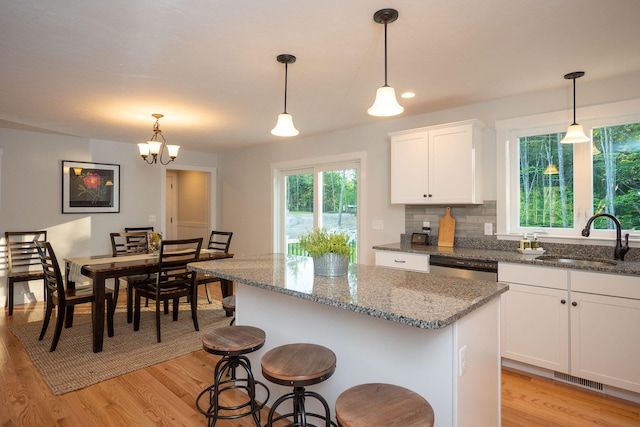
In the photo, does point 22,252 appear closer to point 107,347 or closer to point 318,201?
point 107,347

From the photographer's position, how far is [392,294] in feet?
5.21

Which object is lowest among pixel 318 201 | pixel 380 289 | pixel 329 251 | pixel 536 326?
pixel 536 326

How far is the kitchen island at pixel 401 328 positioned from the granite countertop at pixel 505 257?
107cm

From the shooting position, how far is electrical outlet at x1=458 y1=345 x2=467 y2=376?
4.73 ft

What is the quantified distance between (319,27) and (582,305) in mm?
2530

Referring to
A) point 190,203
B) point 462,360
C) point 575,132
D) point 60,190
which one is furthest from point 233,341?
point 190,203

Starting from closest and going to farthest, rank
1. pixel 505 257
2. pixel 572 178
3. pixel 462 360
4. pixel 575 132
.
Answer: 1. pixel 462 360
2. pixel 575 132
3. pixel 505 257
4. pixel 572 178

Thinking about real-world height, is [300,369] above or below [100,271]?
below

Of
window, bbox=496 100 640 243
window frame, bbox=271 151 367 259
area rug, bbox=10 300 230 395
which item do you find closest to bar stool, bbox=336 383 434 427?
area rug, bbox=10 300 230 395

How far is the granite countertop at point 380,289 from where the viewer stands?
1.32m

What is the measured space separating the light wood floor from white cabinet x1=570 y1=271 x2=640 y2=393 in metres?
0.20

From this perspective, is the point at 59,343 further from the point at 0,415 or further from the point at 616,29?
the point at 616,29

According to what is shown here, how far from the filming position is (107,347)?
3.23 meters

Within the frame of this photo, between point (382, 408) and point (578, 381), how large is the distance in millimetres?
2191
